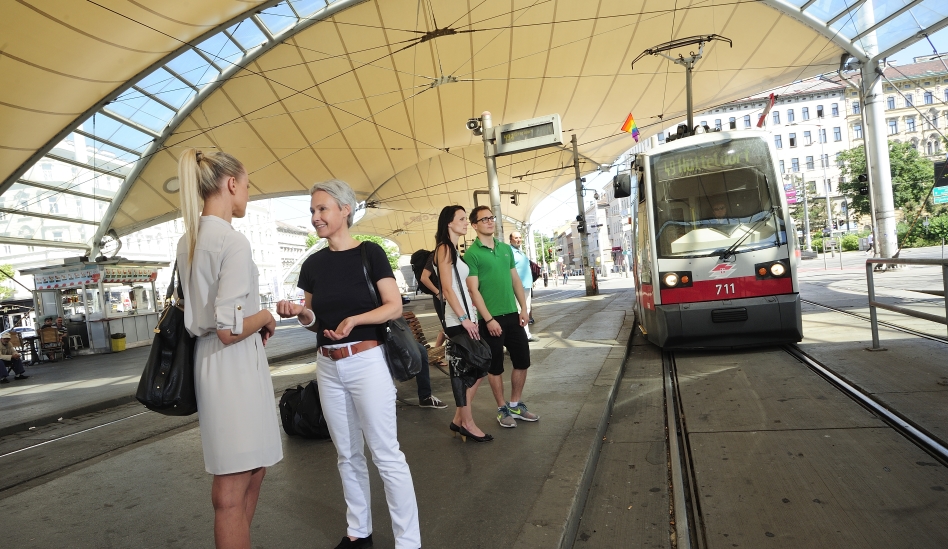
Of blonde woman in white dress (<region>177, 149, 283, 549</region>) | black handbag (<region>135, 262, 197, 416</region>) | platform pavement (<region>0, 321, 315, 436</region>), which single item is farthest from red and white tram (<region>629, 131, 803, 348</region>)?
platform pavement (<region>0, 321, 315, 436</region>)

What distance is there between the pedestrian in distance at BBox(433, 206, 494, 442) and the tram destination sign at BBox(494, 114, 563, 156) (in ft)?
30.2

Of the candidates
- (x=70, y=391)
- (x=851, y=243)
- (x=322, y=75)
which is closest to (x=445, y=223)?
(x=70, y=391)

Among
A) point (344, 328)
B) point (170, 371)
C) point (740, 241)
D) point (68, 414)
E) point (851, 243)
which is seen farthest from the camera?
point (851, 243)

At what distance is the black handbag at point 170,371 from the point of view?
2252 mm

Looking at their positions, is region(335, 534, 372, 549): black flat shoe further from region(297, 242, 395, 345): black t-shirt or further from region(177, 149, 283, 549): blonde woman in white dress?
region(297, 242, 395, 345): black t-shirt

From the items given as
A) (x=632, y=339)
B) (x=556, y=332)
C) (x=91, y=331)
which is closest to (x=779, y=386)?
(x=632, y=339)

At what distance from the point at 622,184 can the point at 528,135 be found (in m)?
5.58

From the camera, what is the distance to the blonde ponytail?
2342 mm

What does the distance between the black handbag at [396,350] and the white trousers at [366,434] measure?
47 millimetres

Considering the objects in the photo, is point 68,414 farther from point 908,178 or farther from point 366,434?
point 908,178

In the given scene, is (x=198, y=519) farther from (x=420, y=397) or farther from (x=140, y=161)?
(x=140, y=161)

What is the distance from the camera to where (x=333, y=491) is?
3.88 metres

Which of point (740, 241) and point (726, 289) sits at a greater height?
point (740, 241)

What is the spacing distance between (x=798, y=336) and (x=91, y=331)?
2090 centimetres
